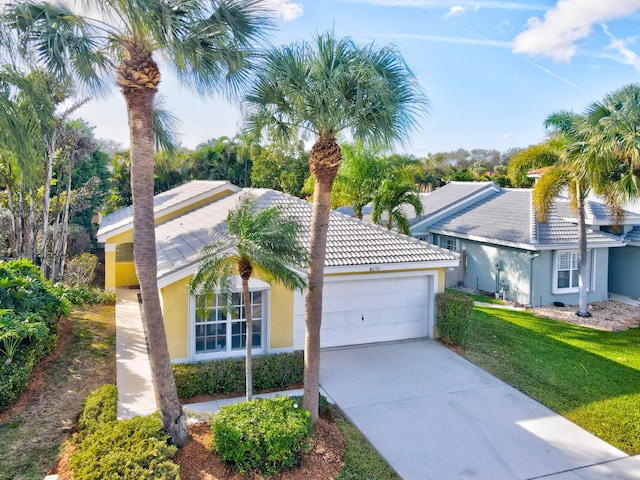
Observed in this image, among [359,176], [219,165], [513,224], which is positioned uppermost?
[219,165]

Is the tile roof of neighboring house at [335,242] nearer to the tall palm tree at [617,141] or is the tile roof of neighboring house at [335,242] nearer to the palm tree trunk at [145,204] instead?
the palm tree trunk at [145,204]

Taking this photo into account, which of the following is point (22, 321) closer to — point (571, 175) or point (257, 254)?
point (257, 254)

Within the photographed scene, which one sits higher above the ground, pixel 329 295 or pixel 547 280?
pixel 329 295

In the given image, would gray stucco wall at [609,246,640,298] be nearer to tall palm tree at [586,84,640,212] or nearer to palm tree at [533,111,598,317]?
palm tree at [533,111,598,317]

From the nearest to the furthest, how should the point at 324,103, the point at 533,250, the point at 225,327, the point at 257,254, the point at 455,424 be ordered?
the point at 324,103
the point at 257,254
the point at 455,424
the point at 225,327
the point at 533,250

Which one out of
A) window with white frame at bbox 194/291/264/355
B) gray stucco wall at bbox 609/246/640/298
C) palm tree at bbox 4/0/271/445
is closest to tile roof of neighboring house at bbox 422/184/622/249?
gray stucco wall at bbox 609/246/640/298

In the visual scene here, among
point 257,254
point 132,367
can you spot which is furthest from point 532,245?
point 132,367

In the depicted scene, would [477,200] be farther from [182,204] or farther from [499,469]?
[499,469]

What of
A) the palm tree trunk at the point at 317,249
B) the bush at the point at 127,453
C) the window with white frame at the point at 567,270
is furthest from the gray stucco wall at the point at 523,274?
the bush at the point at 127,453
